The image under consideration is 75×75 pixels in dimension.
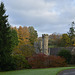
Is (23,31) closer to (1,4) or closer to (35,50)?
(35,50)

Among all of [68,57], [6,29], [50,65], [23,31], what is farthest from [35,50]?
[23,31]

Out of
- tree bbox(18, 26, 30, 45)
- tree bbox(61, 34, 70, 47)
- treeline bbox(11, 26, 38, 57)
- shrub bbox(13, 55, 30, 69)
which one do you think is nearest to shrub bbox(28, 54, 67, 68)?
shrub bbox(13, 55, 30, 69)

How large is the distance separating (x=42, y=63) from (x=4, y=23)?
9.05 m

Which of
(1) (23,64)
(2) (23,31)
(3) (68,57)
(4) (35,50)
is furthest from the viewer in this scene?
(2) (23,31)

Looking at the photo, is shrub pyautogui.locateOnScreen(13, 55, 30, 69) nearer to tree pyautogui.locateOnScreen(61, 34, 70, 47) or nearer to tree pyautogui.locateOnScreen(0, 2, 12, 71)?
tree pyautogui.locateOnScreen(0, 2, 12, 71)

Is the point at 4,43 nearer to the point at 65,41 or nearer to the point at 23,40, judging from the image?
the point at 65,41

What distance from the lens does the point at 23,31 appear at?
6050cm

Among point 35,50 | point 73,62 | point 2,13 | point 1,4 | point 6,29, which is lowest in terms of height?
point 73,62

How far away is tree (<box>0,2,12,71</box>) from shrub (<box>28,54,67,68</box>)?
504 cm

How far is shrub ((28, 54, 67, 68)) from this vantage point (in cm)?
2236

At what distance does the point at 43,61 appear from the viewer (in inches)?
901

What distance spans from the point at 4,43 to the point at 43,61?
7639mm

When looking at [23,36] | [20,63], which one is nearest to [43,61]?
[20,63]

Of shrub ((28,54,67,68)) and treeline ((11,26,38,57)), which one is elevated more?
treeline ((11,26,38,57))
